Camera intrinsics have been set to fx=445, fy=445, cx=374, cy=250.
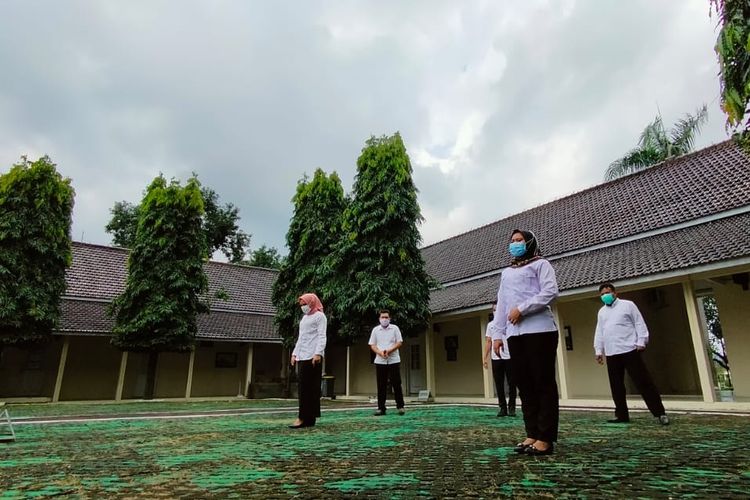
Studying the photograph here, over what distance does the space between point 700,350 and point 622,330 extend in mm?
4303

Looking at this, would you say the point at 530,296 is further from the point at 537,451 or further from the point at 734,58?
the point at 734,58

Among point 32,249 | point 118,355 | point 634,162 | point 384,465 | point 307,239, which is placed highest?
point 634,162

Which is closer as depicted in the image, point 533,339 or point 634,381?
point 533,339

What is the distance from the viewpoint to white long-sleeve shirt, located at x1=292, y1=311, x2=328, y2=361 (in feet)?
17.9

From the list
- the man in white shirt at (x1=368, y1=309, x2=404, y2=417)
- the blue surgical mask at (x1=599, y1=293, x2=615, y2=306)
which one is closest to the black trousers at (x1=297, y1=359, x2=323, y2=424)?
the man in white shirt at (x1=368, y1=309, x2=404, y2=417)

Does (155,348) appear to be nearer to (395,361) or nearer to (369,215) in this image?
(369,215)

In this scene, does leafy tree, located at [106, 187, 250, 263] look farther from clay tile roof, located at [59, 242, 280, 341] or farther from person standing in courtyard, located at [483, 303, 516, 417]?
person standing in courtyard, located at [483, 303, 516, 417]

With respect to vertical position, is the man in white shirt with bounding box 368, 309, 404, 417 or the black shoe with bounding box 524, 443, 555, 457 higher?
the man in white shirt with bounding box 368, 309, 404, 417

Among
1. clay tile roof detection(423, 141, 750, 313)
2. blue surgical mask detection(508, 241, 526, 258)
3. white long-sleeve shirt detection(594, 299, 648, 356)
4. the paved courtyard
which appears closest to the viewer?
the paved courtyard

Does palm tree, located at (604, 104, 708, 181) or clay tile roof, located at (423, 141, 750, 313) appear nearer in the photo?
A: clay tile roof, located at (423, 141, 750, 313)

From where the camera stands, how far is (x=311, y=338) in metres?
5.54

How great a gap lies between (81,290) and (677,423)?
1898cm

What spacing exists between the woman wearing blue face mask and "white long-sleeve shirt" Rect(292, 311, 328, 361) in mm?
2688

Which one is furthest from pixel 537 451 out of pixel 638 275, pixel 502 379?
pixel 638 275
